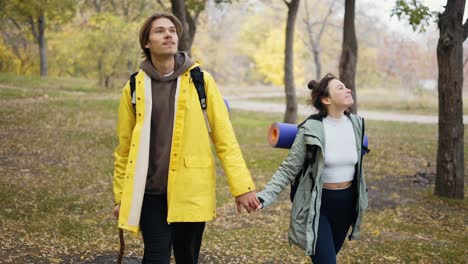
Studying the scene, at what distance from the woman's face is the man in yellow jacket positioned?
2.74ft

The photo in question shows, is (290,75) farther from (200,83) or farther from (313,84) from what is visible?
(200,83)

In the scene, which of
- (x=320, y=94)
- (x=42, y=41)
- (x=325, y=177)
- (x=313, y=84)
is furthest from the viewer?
(x=42, y=41)

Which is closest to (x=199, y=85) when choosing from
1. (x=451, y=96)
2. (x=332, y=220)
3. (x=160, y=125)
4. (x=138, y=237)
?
(x=160, y=125)

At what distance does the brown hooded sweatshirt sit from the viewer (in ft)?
11.6

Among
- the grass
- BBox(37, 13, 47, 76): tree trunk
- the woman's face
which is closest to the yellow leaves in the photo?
the grass

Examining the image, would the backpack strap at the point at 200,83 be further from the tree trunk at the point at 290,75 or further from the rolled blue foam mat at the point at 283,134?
the tree trunk at the point at 290,75

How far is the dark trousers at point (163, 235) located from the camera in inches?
138

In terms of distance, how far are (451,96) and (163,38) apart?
6.30 m

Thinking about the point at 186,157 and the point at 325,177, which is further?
the point at 325,177

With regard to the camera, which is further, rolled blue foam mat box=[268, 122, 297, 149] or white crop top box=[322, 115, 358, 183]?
rolled blue foam mat box=[268, 122, 297, 149]

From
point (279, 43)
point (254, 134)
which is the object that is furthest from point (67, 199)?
point (279, 43)

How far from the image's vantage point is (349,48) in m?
12.8

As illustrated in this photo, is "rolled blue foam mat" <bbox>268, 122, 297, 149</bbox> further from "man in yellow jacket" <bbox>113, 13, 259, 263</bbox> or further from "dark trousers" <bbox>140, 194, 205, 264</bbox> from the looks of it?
"dark trousers" <bbox>140, 194, 205, 264</bbox>

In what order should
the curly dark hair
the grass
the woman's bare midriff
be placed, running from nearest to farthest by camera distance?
the woman's bare midriff
the curly dark hair
the grass
